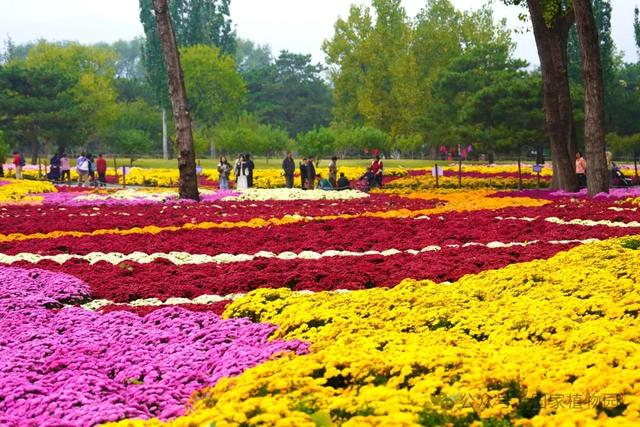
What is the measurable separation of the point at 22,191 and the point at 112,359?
78.7 feet

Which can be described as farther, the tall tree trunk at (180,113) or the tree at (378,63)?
the tree at (378,63)

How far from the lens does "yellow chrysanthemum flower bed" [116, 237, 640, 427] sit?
427cm

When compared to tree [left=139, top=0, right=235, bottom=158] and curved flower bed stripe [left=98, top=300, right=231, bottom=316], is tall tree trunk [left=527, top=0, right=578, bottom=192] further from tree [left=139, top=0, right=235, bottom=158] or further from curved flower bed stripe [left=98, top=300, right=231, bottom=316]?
tree [left=139, top=0, right=235, bottom=158]

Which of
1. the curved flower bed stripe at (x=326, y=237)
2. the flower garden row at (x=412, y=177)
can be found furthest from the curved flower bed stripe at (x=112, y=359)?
the flower garden row at (x=412, y=177)

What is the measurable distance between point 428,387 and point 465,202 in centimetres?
1899

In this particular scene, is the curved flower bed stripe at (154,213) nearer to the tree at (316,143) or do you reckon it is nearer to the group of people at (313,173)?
the group of people at (313,173)

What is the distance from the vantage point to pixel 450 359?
5242 mm

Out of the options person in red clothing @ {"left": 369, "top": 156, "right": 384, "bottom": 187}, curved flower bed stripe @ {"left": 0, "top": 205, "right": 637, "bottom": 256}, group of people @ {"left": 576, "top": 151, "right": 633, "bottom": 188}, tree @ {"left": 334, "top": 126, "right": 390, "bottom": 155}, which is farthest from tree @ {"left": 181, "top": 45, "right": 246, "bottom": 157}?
curved flower bed stripe @ {"left": 0, "top": 205, "right": 637, "bottom": 256}

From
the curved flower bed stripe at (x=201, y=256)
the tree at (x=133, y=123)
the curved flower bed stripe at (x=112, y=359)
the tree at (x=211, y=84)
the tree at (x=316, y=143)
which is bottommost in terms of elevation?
the curved flower bed stripe at (x=112, y=359)

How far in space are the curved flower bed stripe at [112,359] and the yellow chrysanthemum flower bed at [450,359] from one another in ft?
1.31

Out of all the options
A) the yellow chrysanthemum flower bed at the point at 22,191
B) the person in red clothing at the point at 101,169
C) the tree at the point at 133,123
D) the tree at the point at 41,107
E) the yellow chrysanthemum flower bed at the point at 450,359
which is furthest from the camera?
the tree at the point at 133,123

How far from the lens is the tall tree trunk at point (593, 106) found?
2277 cm

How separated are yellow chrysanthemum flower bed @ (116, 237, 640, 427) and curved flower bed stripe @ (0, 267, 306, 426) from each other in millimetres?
400

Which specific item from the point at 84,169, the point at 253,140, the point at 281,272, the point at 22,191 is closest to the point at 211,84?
the point at 253,140
